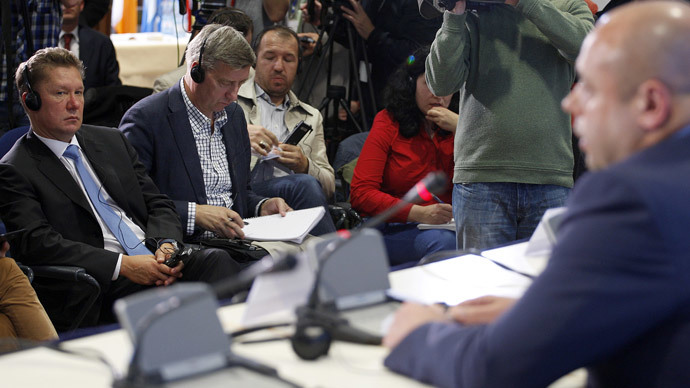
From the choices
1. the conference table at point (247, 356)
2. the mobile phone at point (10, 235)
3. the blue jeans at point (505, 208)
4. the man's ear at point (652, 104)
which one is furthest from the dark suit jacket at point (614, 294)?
the mobile phone at point (10, 235)

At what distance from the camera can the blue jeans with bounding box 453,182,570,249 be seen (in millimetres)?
2283

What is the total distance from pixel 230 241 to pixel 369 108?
1.95 m

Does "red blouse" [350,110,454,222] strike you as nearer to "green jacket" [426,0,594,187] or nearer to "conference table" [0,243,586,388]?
"green jacket" [426,0,594,187]

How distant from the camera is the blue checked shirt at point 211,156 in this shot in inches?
113

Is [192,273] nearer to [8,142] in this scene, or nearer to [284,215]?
[284,215]

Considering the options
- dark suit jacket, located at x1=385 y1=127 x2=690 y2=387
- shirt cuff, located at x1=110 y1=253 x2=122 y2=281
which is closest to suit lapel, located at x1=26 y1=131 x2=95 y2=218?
shirt cuff, located at x1=110 y1=253 x2=122 y2=281

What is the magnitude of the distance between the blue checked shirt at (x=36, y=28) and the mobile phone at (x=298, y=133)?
3.95 feet

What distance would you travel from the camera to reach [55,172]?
2385 mm

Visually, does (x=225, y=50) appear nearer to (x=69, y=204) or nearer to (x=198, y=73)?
(x=198, y=73)

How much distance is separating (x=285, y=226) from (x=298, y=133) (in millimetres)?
703

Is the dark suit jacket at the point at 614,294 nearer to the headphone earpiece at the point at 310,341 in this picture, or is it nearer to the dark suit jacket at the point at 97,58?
the headphone earpiece at the point at 310,341

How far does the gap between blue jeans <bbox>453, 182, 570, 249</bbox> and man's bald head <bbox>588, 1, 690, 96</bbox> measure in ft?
4.46

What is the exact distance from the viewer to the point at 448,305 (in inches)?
57.1

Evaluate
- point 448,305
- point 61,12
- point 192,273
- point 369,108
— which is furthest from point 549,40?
point 61,12
